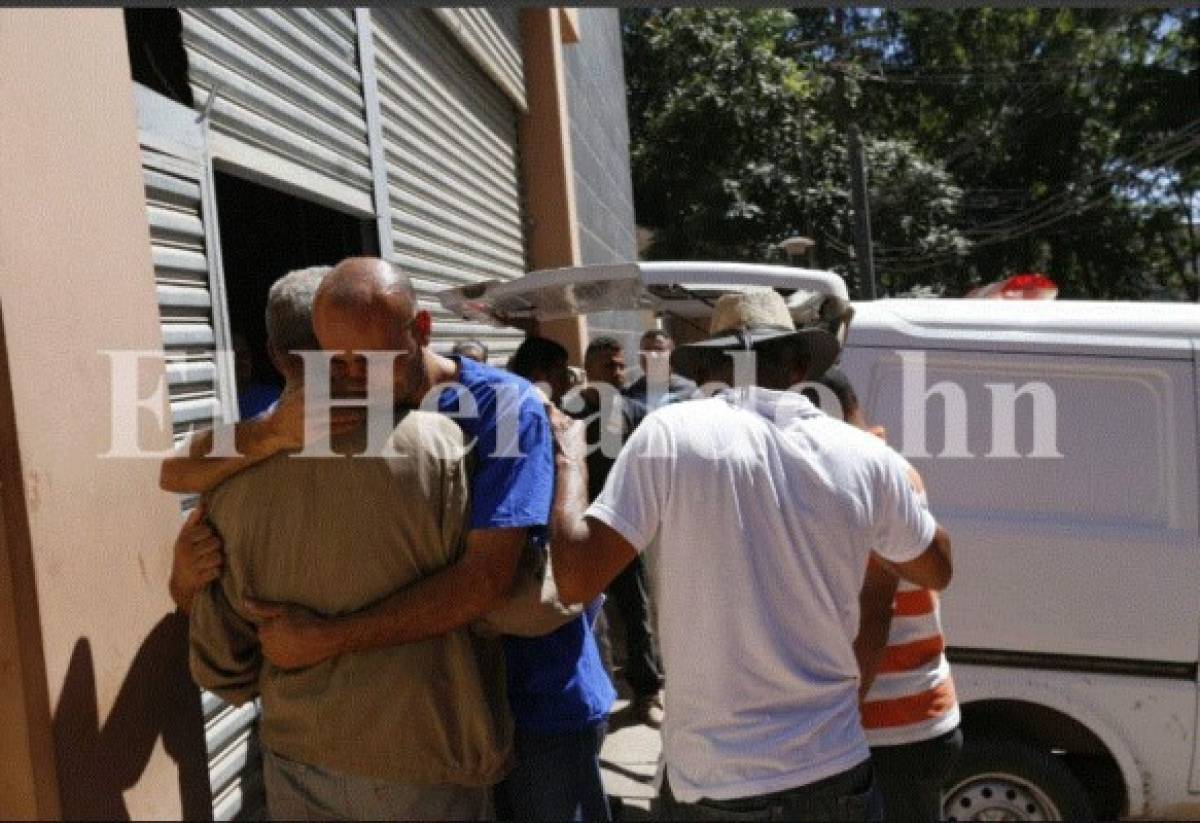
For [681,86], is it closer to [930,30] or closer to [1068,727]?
[930,30]

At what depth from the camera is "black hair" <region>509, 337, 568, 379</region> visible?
5355mm

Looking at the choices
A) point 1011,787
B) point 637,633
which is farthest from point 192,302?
point 637,633

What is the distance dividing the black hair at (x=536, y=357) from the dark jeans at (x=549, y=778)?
2999mm

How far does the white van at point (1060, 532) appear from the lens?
3.74 m

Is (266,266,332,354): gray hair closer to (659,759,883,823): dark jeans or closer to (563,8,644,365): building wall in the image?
(659,759,883,823): dark jeans

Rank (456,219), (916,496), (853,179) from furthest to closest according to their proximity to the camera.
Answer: (853,179), (456,219), (916,496)

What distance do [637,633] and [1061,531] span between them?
261cm

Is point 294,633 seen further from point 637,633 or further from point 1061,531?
point 637,633

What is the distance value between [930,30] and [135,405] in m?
31.1

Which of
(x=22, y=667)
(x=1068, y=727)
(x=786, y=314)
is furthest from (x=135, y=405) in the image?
(x=1068, y=727)

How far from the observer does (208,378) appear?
3.38 meters

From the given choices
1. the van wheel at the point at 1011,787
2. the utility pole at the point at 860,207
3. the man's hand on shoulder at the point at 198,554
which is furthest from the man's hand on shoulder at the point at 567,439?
the utility pole at the point at 860,207

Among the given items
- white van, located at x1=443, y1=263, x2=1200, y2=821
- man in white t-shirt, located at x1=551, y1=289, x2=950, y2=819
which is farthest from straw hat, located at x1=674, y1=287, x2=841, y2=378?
white van, located at x1=443, y1=263, x2=1200, y2=821

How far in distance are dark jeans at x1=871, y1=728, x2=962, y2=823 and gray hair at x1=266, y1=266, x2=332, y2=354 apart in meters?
1.67
